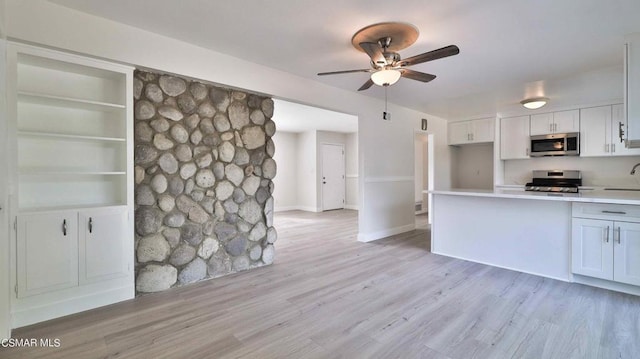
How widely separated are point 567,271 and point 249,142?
12.1 ft

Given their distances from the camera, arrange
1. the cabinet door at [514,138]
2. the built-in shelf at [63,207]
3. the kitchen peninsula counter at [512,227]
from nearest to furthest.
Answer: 1. the built-in shelf at [63,207]
2. the kitchen peninsula counter at [512,227]
3. the cabinet door at [514,138]

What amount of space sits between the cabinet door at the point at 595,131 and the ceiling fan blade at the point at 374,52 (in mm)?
4677

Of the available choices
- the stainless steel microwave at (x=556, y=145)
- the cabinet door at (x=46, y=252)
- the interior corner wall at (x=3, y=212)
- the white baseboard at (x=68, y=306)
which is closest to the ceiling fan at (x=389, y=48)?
the interior corner wall at (x=3, y=212)

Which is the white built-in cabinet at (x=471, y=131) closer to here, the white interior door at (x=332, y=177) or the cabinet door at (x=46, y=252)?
the white interior door at (x=332, y=177)

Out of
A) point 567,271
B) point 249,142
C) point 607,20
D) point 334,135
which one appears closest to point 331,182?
point 334,135

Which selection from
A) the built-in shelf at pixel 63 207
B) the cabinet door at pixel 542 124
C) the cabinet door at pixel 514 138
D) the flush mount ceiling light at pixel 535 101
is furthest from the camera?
the cabinet door at pixel 514 138

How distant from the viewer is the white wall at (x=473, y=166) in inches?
265

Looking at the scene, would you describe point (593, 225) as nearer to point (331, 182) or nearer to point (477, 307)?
point (477, 307)

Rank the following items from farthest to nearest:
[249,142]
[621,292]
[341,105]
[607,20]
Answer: [341,105] → [249,142] → [621,292] → [607,20]

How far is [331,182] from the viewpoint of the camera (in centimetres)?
880

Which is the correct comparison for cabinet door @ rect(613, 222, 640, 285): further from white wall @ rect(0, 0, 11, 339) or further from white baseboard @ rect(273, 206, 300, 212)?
white baseboard @ rect(273, 206, 300, 212)

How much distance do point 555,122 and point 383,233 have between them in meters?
3.75

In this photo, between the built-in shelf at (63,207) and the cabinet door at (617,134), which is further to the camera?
the cabinet door at (617,134)

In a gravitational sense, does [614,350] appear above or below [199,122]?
below
